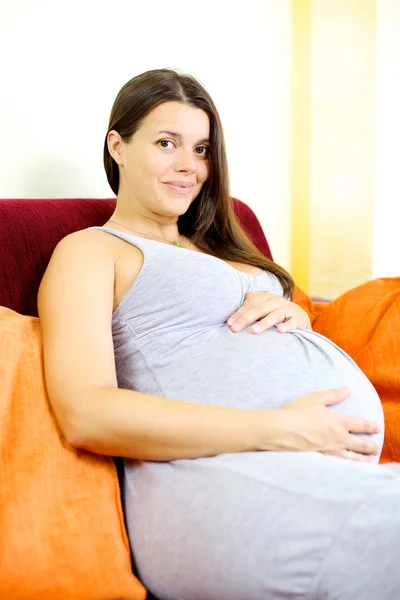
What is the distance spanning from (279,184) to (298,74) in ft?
1.54

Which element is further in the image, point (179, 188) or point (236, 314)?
point (179, 188)

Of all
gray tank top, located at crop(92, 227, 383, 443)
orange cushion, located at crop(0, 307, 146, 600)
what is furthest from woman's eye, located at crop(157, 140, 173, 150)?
orange cushion, located at crop(0, 307, 146, 600)

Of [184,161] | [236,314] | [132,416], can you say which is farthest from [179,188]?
[132,416]

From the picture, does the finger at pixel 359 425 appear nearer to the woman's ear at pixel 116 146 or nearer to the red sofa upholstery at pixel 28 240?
the red sofa upholstery at pixel 28 240

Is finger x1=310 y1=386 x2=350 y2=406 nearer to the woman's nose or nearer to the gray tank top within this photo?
the gray tank top

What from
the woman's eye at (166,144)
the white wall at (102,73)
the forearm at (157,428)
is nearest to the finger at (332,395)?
the forearm at (157,428)

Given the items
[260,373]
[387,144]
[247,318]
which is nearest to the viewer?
[260,373]

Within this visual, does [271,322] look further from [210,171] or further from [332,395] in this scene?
[210,171]

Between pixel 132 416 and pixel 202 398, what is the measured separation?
0.16 metres

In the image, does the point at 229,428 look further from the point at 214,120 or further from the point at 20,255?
the point at 214,120

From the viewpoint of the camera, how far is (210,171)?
155 cm

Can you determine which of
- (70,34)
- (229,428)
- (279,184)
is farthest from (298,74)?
(229,428)

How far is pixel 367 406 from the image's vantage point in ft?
3.95

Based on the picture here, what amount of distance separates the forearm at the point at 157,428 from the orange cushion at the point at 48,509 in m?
0.05
